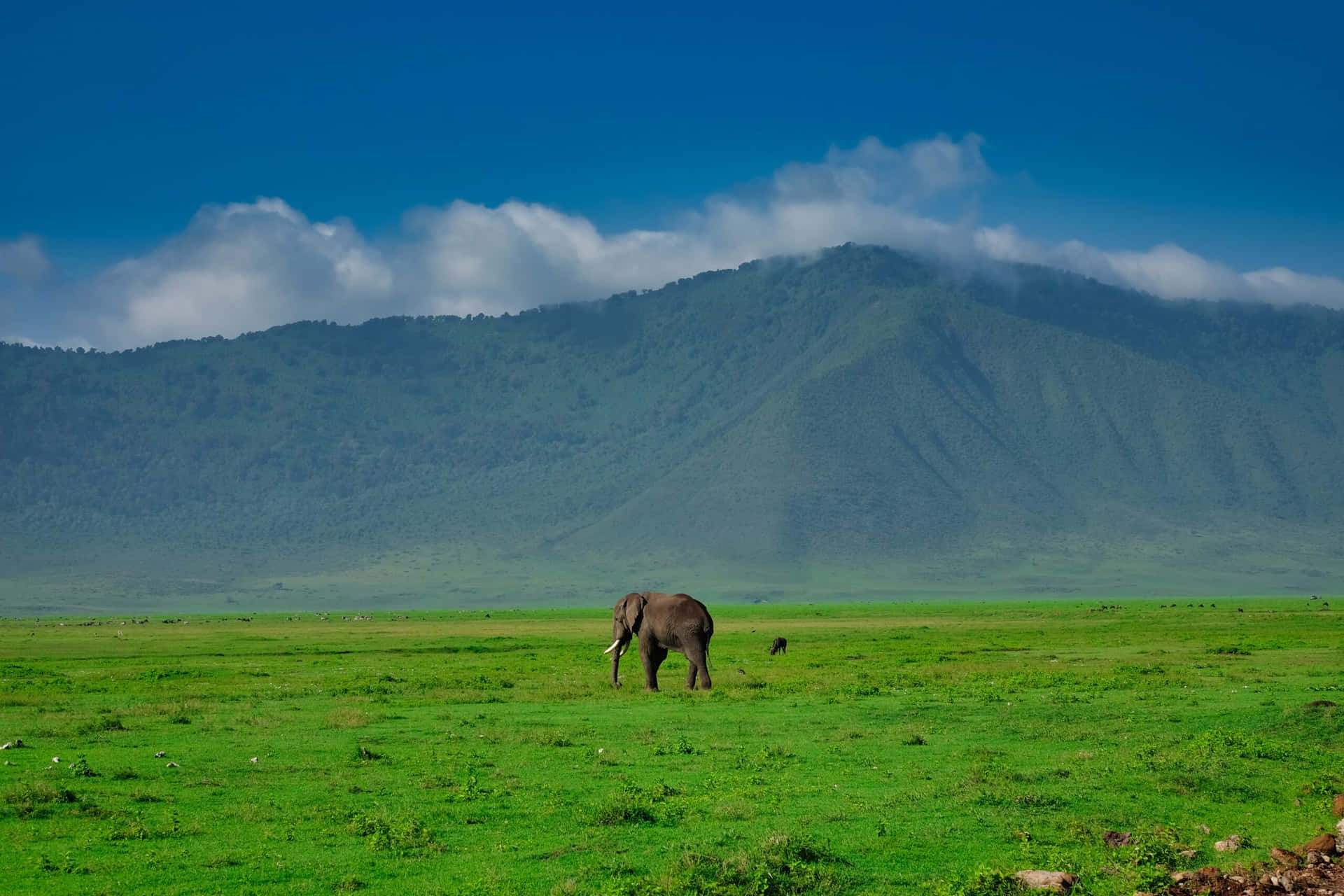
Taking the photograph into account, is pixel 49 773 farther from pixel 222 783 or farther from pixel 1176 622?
pixel 1176 622

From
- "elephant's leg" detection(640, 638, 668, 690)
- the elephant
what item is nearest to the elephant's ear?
the elephant

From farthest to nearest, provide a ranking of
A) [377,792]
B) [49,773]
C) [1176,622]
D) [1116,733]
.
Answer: [1176,622] < [1116,733] < [49,773] < [377,792]

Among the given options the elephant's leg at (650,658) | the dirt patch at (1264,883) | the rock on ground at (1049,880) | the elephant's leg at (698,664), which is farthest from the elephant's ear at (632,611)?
the dirt patch at (1264,883)

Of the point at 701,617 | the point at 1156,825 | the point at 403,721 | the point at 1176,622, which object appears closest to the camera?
the point at 1156,825

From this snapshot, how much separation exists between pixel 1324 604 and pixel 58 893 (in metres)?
124

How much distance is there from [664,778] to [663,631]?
16.7 m

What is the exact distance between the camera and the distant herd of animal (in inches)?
1502

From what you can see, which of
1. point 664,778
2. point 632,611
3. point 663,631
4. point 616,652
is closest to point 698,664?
point 663,631

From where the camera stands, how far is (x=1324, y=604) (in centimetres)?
12206

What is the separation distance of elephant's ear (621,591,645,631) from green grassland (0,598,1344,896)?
1910 mm

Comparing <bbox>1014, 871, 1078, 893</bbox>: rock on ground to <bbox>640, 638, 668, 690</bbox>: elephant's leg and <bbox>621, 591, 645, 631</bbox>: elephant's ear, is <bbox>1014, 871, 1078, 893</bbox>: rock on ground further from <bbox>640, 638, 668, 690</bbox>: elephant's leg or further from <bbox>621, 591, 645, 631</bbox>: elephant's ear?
<bbox>621, 591, 645, 631</bbox>: elephant's ear

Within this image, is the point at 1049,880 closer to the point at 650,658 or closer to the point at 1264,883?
the point at 1264,883

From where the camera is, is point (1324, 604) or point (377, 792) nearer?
point (377, 792)

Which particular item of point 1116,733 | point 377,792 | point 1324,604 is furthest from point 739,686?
point 1324,604
